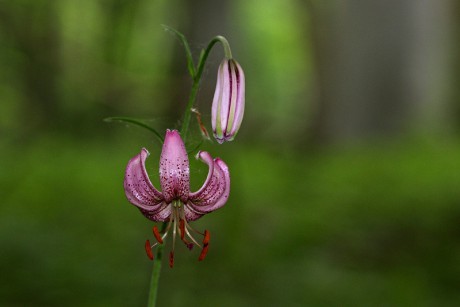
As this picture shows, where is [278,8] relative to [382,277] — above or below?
above

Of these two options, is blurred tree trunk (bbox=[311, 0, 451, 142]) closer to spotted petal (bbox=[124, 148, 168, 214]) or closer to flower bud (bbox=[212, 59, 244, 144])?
flower bud (bbox=[212, 59, 244, 144])

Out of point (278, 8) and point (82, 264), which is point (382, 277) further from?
point (278, 8)

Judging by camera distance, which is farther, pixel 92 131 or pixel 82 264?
pixel 92 131

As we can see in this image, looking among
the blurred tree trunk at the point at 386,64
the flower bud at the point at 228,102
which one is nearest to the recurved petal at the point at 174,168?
the flower bud at the point at 228,102

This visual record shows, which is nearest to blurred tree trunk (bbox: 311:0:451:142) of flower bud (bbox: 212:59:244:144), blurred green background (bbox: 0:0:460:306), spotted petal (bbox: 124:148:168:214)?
blurred green background (bbox: 0:0:460:306)

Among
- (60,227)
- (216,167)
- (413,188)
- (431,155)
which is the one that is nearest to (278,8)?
(431,155)
